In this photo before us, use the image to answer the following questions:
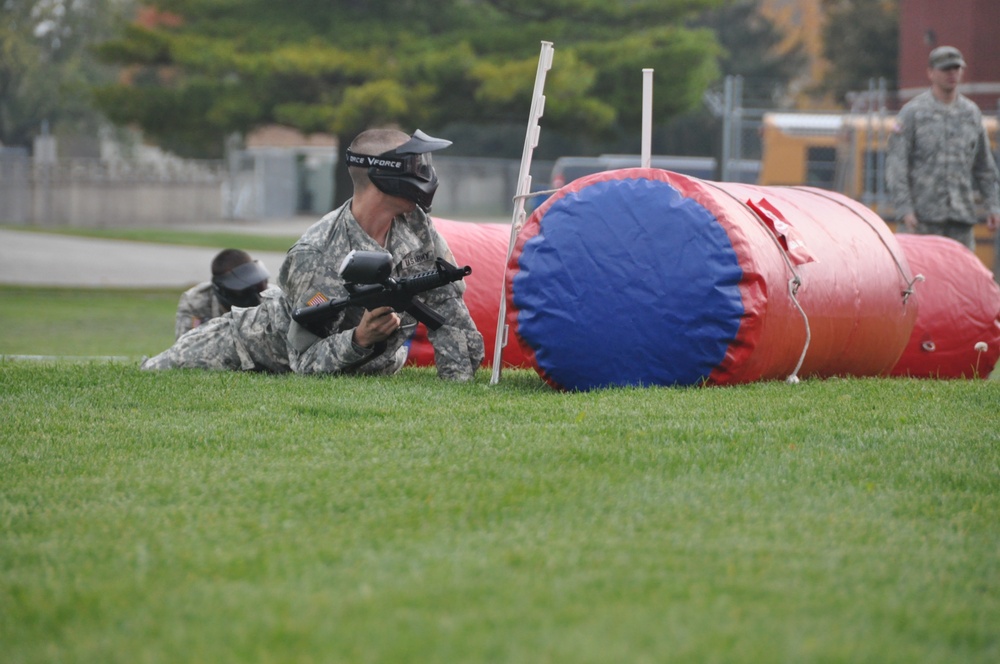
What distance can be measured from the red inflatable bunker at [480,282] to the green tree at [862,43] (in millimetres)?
33832

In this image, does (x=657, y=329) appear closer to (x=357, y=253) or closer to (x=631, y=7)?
(x=357, y=253)

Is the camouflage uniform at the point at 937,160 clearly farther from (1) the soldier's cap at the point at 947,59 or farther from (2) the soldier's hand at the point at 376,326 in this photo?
(2) the soldier's hand at the point at 376,326

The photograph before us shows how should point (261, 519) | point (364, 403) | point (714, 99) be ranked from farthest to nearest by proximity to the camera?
point (714, 99) < point (364, 403) < point (261, 519)

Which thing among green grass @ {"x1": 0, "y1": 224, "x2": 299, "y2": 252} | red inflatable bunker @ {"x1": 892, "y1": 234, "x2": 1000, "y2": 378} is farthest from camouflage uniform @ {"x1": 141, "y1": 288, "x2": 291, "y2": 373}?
green grass @ {"x1": 0, "y1": 224, "x2": 299, "y2": 252}

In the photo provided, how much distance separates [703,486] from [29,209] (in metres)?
33.8

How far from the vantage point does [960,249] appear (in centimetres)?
863

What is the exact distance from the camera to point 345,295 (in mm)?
6590

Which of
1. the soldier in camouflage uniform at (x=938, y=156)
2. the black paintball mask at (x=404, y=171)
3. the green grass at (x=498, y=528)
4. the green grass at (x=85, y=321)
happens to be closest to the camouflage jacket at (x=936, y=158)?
the soldier in camouflage uniform at (x=938, y=156)

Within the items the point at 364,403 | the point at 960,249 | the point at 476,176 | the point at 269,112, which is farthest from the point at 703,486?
the point at 476,176

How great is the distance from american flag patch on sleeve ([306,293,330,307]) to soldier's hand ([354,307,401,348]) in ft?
0.83

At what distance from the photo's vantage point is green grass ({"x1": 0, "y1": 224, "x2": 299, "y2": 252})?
28.4m

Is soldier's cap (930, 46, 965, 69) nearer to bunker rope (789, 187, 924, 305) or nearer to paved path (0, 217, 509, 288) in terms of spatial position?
bunker rope (789, 187, 924, 305)

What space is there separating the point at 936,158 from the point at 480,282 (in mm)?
3846

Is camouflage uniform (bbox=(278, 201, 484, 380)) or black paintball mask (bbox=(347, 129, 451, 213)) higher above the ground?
black paintball mask (bbox=(347, 129, 451, 213))
